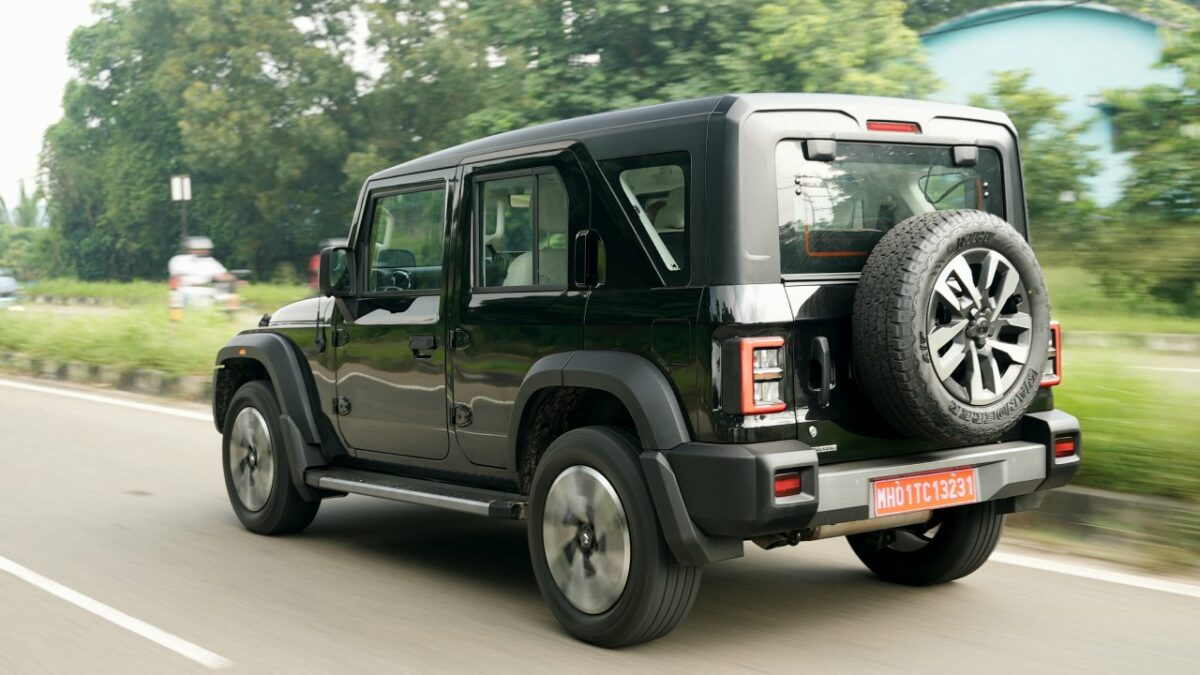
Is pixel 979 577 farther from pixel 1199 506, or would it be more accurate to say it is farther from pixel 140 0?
pixel 140 0

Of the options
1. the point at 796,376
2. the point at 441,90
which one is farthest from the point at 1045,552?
the point at 441,90

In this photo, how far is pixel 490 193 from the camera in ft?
18.2

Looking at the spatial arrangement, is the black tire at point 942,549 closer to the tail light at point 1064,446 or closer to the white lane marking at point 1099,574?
the tail light at point 1064,446

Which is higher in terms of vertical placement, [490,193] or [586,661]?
[490,193]

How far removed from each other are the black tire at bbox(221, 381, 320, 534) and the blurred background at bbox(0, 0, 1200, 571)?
12.2 ft

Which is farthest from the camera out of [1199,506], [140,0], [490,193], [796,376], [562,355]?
[140,0]

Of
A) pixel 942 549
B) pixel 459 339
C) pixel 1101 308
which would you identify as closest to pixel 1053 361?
pixel 942 549

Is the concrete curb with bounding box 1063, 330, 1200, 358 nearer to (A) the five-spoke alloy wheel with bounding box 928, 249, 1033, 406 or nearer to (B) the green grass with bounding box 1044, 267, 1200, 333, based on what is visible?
(B) the green grass with bounding box 1044, 267, 1200, 333

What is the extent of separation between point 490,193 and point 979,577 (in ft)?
8.84

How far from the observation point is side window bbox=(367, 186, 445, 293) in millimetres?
5883

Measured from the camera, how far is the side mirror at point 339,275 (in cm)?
634

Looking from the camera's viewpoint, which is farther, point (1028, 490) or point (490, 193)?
point (490, 193)

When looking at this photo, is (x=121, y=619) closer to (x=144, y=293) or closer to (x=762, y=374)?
(x=762, y=374)

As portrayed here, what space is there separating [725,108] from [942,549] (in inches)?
86.5
